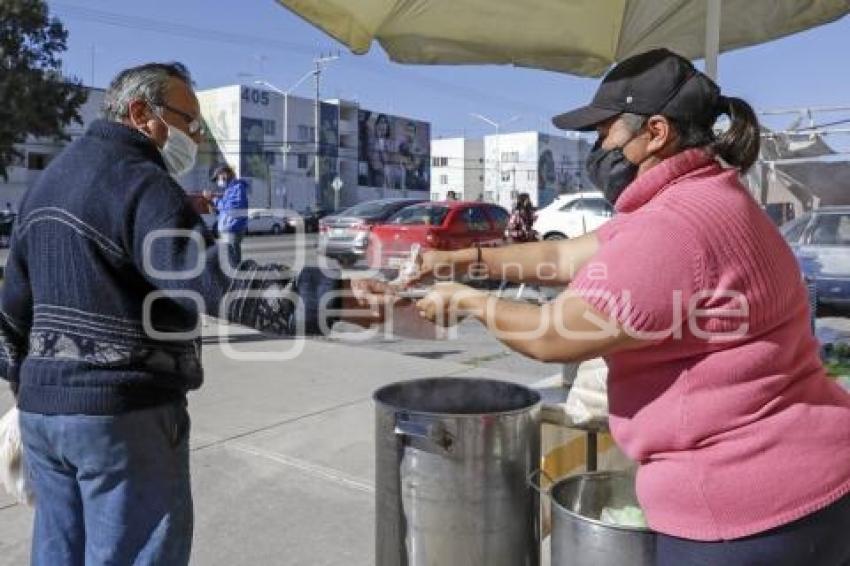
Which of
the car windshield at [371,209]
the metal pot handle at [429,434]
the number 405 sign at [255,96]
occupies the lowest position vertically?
the metal pot handle at [429,434]

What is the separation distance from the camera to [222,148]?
61.4 metres

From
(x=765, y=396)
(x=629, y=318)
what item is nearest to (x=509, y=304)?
(x=629, y=318)

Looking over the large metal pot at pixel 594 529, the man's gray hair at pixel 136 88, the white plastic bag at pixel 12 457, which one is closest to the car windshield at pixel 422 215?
the white plastic bag at pixel 12 457

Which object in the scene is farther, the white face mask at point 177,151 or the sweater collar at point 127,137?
the white face mask at point 177,151

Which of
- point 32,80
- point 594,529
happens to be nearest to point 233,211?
point 594,529

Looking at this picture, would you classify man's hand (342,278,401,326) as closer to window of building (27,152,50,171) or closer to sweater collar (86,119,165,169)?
sweater collar (86,119,165,169)

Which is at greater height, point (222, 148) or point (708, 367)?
point (222, 148)

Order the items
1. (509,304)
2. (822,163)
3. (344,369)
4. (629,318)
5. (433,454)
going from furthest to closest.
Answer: (822,163), (344,369), (433,454), (509,304), (629,318)

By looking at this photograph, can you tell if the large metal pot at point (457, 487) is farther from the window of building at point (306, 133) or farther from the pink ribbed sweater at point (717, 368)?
the window of building at point (306, 133)

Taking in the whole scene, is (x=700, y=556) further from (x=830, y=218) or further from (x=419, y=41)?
(x=830, y=218)

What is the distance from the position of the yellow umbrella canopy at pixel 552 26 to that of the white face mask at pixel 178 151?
1.25 meters

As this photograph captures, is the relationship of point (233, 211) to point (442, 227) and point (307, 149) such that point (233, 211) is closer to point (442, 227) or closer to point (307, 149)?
point (442, 227)

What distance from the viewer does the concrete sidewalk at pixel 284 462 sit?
3609 millimetres

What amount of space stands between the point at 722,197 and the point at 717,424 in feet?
1.43
